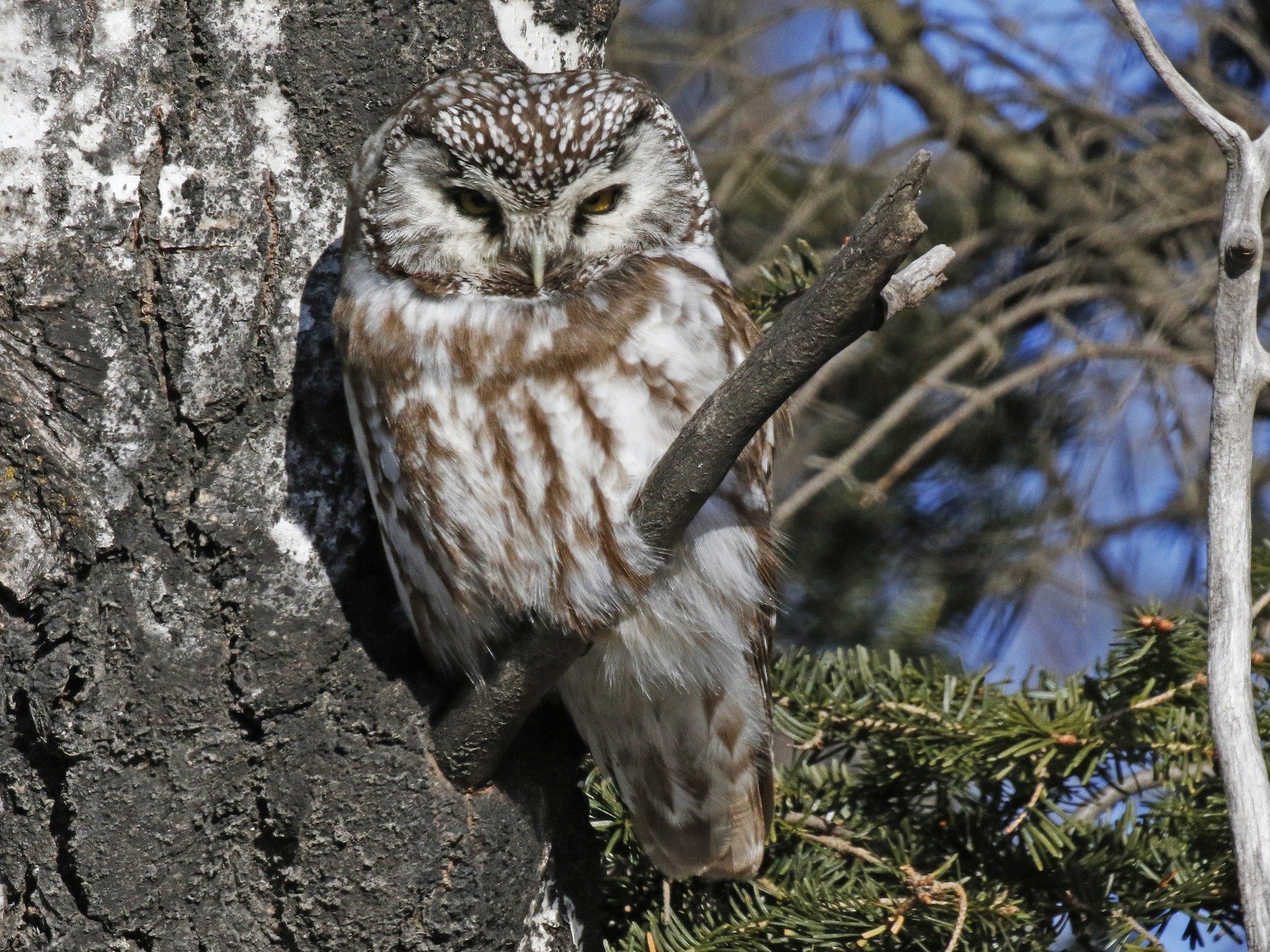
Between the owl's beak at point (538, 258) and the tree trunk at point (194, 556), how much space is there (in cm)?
37

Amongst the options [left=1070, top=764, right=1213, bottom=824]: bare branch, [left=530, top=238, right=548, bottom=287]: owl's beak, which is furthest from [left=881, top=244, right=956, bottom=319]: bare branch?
[left=1070, top=764, right=1213, bottom=824]: bare branch

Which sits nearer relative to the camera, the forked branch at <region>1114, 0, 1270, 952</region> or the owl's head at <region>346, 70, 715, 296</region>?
the forked branch at <region>1114, 0, 1270, 952</region>

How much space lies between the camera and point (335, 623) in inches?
79.6

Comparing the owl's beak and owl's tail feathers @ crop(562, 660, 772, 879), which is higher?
the owl's beak

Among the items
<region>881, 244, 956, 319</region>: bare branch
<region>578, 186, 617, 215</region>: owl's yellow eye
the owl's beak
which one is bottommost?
the owl's beak

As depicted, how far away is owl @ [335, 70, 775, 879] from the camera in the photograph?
78.8 inches

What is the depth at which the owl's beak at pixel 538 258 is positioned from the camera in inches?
81.0

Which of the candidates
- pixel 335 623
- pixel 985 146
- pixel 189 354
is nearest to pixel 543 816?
pixel 335 623

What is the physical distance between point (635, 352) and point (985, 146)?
1732 mm

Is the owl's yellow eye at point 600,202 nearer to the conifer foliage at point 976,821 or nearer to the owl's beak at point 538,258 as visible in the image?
the owl's beak at point 538,258

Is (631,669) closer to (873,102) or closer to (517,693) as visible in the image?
(517,693)

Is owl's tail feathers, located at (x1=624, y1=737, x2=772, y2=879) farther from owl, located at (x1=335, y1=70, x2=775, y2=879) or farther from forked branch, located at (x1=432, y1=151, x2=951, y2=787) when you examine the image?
forked branch, located at (x1=432, y1=151, x2=951, y2=787)

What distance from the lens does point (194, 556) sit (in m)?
1.97

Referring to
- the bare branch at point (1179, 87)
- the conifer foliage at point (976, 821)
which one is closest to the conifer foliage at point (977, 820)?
the conifer foliage at point (976, 821)
